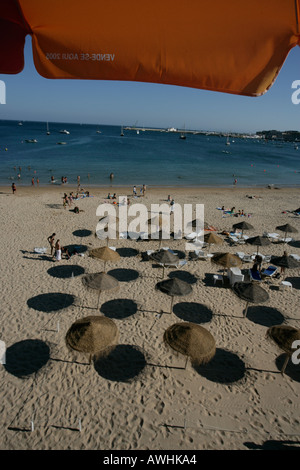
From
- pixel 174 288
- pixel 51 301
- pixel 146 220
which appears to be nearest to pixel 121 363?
pixel 174 288

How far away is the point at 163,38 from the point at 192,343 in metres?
5.93

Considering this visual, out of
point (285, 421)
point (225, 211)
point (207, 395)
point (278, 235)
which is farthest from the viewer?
point (225, 211)

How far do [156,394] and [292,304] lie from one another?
6.16 m

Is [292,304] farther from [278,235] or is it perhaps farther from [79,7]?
[79,7]

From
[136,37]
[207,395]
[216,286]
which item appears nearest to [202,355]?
[207,395]

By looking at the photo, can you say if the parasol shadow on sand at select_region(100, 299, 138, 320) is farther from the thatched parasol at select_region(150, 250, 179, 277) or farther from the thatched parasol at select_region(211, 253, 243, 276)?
the thatched parasol at select_region(211, 253, 243, 276)

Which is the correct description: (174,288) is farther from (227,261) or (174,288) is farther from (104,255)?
(104,255)

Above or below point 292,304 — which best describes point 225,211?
above

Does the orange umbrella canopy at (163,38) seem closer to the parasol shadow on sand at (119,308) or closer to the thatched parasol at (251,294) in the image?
the thatched parasol at (251,294)

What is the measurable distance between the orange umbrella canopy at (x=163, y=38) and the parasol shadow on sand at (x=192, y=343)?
5582mm

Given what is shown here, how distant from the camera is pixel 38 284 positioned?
10.5m

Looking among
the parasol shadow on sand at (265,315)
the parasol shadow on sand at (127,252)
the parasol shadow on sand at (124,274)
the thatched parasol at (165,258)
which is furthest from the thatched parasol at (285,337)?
the parasol shadow on sand at (127,252)

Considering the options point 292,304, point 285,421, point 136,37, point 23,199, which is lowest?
point 285,421

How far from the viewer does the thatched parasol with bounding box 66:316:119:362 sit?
6.43 m
